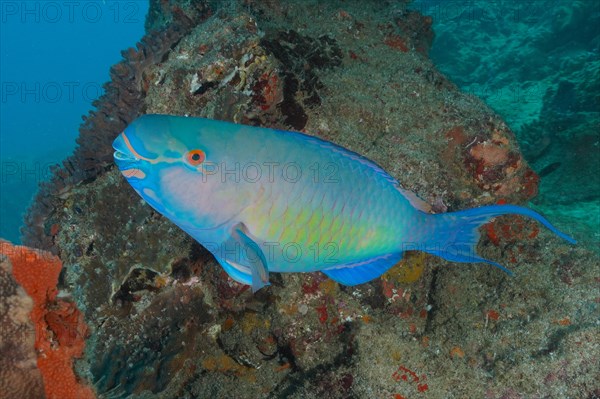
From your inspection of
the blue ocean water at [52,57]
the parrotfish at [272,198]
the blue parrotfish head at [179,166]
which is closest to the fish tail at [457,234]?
the parrotfish at [272,198]

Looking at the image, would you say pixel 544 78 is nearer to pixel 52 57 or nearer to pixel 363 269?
pixel 363 269

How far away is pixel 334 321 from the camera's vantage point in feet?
12.4

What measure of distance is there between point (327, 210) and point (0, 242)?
6.31ft

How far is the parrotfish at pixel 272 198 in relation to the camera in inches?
63.7

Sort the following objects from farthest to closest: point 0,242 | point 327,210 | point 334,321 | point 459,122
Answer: point 459,122
point 334,321
point 0,242
point 327,210

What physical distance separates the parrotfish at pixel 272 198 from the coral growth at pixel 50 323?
45.1 inches

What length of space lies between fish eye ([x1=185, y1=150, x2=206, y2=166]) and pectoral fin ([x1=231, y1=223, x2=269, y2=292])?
33 cm

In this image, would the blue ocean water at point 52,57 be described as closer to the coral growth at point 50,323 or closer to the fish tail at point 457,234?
the coral growth at point 50,323

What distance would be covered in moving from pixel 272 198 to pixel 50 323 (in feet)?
5.53

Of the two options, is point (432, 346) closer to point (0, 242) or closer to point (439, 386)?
point (439, 386)

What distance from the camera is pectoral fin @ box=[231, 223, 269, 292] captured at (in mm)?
1626

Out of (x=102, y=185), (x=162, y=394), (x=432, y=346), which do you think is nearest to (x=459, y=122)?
(x=432, y=346)

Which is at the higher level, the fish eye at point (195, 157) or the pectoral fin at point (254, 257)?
the fish eye at point (195, 157)

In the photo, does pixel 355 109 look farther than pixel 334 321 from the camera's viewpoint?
Yes
